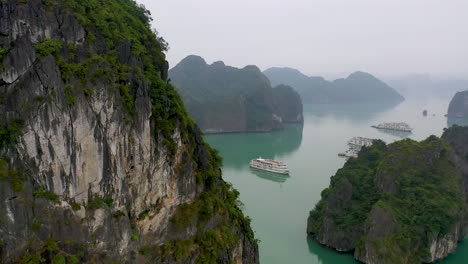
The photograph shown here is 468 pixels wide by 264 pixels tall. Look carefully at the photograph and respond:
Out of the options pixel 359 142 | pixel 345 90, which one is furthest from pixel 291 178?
pixel 345 90

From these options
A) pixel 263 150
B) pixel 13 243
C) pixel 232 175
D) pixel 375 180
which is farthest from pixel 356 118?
pixel 13 243

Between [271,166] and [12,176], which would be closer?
[12,176]

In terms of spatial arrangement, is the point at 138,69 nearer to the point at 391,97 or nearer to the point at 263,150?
the point at 263,150

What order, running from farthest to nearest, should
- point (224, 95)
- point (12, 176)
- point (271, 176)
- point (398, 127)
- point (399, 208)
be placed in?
point (224, 95), point (398, 127), point (271, 176), point (399, 208), point (12, 176)

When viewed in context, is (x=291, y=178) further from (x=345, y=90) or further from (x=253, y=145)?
(x=345, y=90)

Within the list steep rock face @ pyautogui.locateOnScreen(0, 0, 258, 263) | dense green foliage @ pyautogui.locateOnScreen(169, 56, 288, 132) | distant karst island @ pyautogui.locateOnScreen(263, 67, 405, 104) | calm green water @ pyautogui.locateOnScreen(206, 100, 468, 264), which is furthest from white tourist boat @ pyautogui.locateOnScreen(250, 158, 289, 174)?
distant karst island @ pyautogui.locateOnScreen(263, 67, 405, 104)

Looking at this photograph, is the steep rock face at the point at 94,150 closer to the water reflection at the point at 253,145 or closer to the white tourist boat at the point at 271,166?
→ the white tourist boat at the point at 271,166
